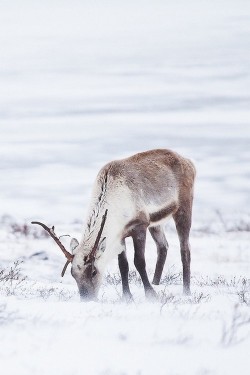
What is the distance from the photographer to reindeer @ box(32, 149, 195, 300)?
29.3ft

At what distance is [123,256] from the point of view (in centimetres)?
1008

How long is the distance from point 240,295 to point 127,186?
2.05 metres

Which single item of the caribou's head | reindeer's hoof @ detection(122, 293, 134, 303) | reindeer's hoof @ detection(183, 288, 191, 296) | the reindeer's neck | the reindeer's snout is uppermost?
the reindeer's neck

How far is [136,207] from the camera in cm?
998

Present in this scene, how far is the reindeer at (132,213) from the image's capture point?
8.93 metres

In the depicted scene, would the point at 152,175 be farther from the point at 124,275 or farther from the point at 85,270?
the point at 85,270

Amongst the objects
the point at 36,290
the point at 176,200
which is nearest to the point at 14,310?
the point at 36,290

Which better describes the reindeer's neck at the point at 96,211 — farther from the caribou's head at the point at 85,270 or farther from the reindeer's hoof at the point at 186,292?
the reindeer's hoof at the point at 186,292

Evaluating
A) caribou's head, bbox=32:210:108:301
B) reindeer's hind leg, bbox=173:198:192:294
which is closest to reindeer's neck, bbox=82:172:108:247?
caribou's head, bbox=32:210:108:301

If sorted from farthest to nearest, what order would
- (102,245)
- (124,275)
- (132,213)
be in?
(124,275) → (132,213) → (102,245)

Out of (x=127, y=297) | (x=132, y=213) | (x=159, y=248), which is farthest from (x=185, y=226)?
(x=127, y=297)

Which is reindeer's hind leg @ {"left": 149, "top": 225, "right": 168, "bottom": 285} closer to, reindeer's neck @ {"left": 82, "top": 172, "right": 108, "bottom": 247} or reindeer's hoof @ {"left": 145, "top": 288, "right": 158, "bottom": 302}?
reindeer's hoof @ {"left": 145, "top": 288, "right": 158, "bottom": 302}

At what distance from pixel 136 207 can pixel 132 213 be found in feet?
0.49

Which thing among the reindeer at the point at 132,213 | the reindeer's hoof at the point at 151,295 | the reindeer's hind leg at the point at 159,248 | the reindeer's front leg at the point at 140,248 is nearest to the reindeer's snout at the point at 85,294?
the reindeer at the point at 132,213
